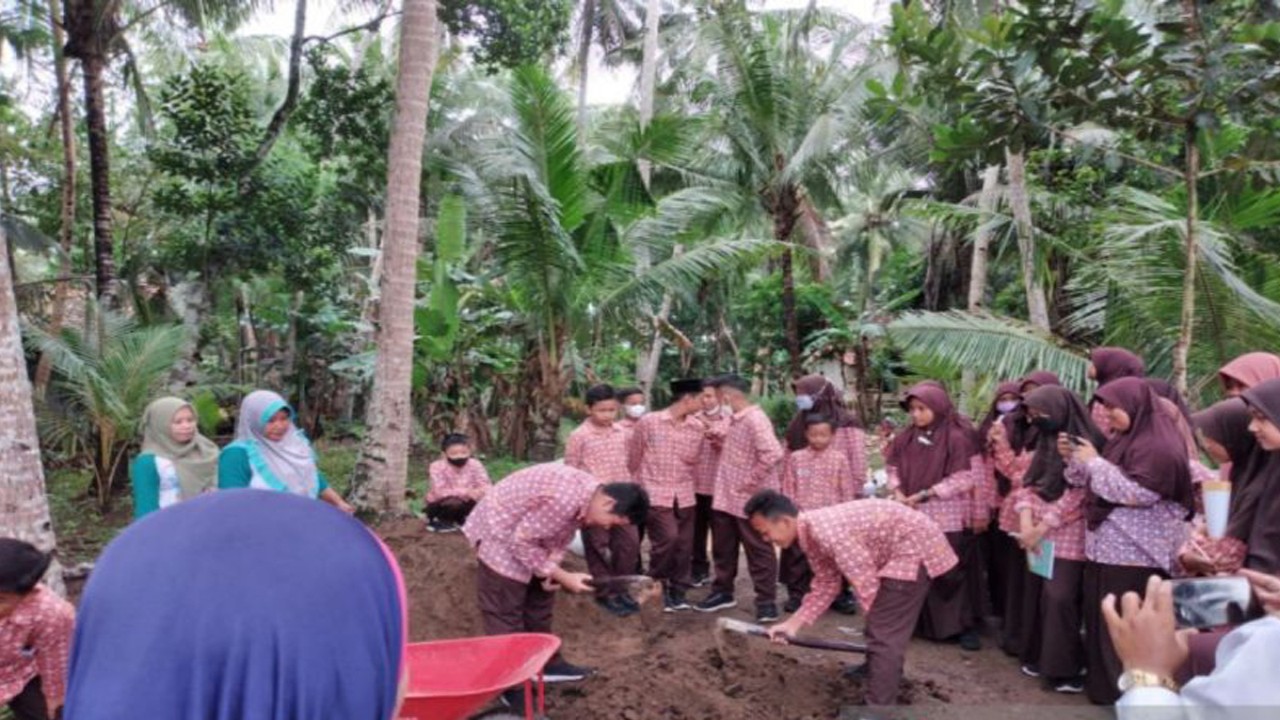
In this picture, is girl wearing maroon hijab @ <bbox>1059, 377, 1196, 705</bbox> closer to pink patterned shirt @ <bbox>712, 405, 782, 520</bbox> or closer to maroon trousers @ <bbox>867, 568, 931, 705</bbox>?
maroon trousers @ <bbox>867, 568, 931, 705</bbox>

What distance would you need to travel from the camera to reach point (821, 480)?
5.66 metres

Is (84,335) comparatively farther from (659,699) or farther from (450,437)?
(659,699)

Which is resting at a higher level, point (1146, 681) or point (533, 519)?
point (1146, 681)

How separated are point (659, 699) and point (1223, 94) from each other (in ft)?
13.5

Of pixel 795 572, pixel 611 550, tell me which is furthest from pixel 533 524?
pixel 795 572

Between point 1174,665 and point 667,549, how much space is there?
4.46m

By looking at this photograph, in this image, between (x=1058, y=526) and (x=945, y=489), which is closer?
(x=1058, y=526)

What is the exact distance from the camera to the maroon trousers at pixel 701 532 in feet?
20.7

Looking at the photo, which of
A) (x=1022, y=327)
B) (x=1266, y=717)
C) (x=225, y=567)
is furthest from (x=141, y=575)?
(x=1022, y=327)

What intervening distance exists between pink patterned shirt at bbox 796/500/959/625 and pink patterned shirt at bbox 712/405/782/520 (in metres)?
1.59

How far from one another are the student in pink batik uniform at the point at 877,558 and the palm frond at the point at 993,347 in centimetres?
302

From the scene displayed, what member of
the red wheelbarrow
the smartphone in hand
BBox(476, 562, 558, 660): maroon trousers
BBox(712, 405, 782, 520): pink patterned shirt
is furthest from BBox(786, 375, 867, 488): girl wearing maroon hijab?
the smartphone in hand

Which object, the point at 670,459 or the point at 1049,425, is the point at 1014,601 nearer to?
the point at 1049,425

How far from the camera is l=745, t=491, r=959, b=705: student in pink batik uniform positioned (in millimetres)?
3910
